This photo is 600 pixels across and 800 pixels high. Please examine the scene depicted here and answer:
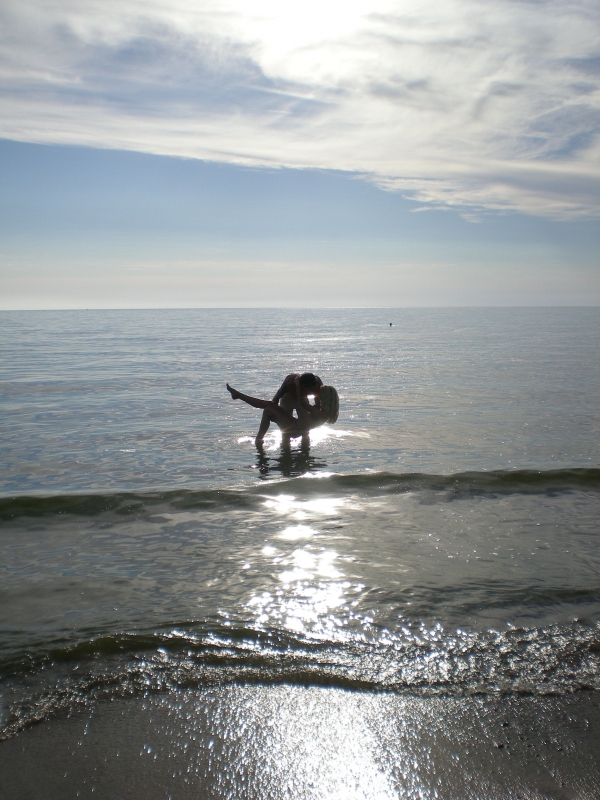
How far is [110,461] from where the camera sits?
11305mm

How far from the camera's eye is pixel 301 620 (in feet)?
16.0

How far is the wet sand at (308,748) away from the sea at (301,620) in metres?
0.01

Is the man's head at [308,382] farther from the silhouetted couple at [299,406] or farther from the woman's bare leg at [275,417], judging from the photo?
the woman's bare leg at [275,417]

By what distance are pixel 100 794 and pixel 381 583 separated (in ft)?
10.4

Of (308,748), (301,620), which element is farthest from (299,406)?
(308,748)

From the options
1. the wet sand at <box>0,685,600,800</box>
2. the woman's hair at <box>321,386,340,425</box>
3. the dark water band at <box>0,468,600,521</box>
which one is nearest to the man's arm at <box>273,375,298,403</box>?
the woman's hair at <box>321,386,340,425</box>

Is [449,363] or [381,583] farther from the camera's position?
[449,363]

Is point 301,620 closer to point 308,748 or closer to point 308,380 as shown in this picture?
point 308,748

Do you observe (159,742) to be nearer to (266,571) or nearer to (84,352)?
(266,571)

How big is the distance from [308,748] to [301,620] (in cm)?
152

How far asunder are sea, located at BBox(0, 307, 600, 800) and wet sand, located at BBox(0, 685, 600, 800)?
0.01 m

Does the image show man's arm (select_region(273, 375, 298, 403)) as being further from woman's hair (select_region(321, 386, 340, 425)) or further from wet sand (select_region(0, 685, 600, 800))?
wet sand (select_region(0, 685, 600, 800))

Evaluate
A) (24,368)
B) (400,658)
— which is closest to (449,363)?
(24,368)

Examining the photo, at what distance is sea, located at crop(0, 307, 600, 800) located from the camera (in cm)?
328
